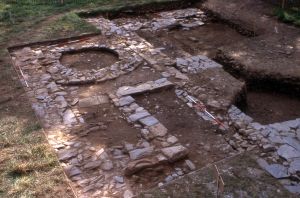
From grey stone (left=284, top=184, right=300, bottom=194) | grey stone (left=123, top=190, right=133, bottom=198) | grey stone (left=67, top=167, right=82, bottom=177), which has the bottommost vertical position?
grey stone (left=67, top=167, right=82, bottom=177)

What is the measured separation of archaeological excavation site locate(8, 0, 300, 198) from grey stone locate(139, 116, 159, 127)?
0.02m

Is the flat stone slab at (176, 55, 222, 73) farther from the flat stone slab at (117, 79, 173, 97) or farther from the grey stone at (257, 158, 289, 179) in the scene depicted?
the grey stone at (257, 158, 289, 179)

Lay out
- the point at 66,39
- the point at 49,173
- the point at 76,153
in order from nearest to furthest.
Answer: the point at 49,173 → the point at 76,153 → the point at 66,39

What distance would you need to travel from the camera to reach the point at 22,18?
10.3 metres

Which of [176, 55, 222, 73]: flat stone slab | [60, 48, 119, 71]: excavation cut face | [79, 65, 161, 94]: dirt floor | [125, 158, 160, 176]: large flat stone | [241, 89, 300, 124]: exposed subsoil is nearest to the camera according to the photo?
[125, 158, 160, 176]: large flat stone

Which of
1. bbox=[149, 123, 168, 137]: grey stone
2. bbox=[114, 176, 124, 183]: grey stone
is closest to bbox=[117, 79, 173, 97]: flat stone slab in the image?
bbox=[149, 123, 168, 137]: grey stone

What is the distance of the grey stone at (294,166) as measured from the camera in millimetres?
5182

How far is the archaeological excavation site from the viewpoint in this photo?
5113mm

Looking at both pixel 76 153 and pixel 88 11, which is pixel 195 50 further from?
pixel 76 153

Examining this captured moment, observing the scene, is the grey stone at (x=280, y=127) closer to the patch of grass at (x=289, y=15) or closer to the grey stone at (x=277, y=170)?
the grey stone at (x=277, y=170)

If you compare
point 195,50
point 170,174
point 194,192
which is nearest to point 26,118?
point 170,174

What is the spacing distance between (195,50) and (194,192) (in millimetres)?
5356

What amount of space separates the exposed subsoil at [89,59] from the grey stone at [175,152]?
11.0 feet

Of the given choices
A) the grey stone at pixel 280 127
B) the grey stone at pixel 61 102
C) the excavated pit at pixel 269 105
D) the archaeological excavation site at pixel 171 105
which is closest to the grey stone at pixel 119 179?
the archaeological excavation site at pixel 171 105
